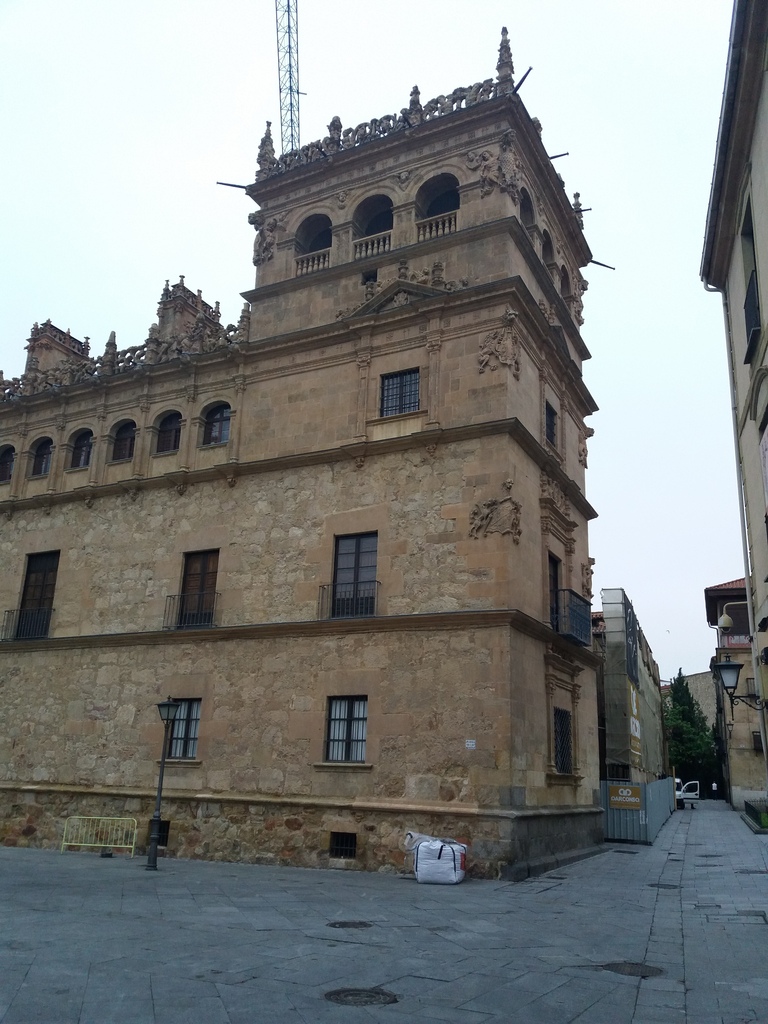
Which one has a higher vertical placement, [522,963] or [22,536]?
[22,536]

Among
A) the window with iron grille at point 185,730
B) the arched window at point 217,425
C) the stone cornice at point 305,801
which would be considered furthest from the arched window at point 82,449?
the stone cornice at point 305,801

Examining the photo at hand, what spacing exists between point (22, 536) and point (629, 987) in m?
22.8

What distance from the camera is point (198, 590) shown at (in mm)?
22500

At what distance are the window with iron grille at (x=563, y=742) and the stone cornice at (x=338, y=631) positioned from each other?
1.58m

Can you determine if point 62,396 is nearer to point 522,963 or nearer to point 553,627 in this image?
point 553,627

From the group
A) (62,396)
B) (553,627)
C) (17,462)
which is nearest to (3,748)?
(17,462)

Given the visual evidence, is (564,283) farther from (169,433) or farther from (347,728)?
(347,728)

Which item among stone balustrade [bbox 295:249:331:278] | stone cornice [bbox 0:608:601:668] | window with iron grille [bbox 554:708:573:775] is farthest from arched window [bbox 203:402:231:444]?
window with iron grille [bbox 554:708:573:775]

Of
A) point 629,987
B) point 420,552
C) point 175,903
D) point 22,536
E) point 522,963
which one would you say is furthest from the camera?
point 22,536

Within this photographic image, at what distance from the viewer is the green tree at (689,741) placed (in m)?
69.8

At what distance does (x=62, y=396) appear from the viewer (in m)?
26.9

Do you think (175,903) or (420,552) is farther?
(420,552)

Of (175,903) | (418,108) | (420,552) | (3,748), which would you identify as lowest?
(175,903)

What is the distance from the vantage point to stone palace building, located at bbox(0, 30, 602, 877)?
727 inches
